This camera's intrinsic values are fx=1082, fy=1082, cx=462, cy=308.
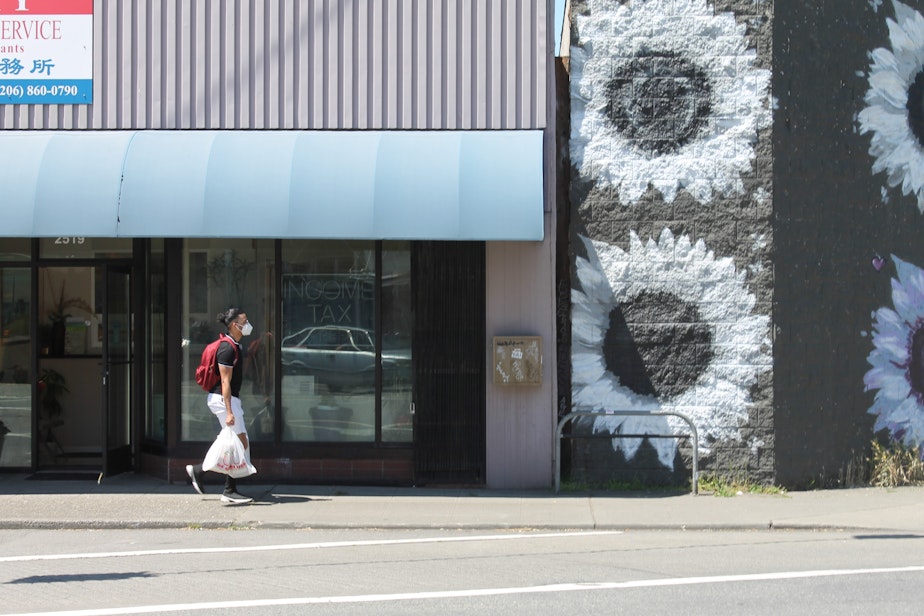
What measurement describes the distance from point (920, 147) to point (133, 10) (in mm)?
9101

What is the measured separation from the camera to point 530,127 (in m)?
11.7

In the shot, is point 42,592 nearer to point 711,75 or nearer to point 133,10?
point 133,10

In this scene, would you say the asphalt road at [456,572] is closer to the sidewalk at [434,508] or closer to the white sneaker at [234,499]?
the sidewalk at [434,508]

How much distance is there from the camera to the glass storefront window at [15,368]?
1251cm

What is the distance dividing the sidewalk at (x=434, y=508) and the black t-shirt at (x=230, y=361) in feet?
3.80

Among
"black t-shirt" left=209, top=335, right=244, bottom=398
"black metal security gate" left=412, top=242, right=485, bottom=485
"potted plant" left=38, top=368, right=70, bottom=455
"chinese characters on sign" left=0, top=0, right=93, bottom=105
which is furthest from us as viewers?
"potted plant" left=38, top=368, right=70, bottom=455

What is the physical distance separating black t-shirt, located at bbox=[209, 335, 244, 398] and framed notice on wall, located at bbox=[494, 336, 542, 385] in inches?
105

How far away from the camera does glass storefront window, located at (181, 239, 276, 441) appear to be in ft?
39.3

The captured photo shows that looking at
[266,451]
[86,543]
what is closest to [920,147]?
[266,451]

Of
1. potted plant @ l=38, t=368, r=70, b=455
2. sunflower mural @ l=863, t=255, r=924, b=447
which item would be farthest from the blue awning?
sunflower mural @ l=863, t=255, r=924, b=447

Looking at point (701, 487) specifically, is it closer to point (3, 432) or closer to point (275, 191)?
point (275, 191)

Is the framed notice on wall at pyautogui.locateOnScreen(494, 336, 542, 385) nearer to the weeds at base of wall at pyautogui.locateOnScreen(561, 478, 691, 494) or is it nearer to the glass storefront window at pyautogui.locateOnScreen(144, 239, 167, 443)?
the weeds at base of wall at pyautogui.locateOnScreen(561, 478, 691, 494)

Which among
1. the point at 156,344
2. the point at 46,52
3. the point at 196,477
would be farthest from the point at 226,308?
the point at 46,52

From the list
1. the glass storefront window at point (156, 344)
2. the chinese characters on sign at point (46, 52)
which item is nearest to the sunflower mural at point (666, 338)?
the glass storefront window at point (156, 344)
